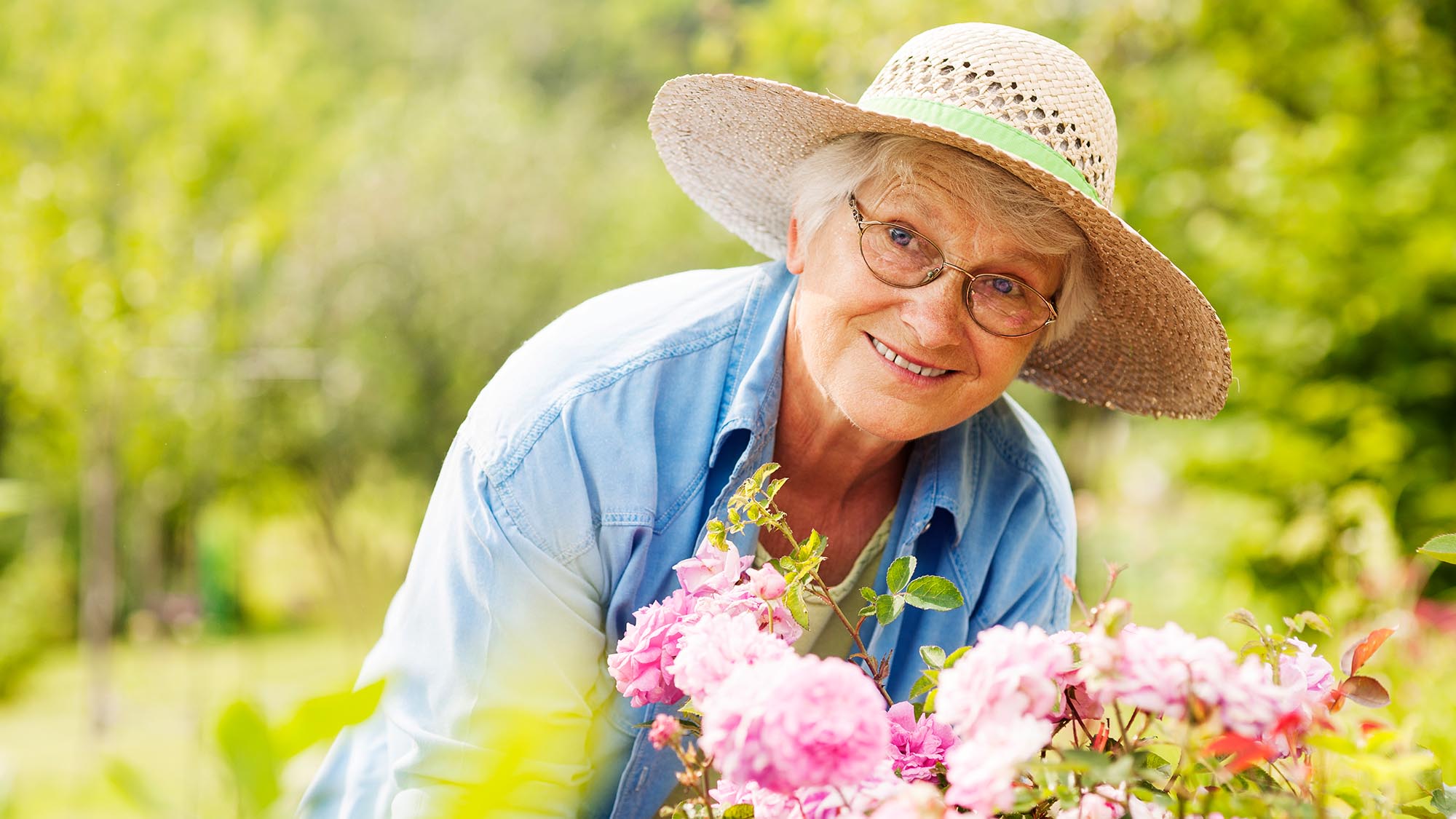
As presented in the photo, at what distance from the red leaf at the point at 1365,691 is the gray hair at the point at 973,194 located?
0.75 metres

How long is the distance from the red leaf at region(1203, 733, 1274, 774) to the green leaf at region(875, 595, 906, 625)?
0.36 m

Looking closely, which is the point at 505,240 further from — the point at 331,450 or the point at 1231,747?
the point at 1231,747

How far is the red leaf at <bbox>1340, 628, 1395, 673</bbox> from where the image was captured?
1.16 m

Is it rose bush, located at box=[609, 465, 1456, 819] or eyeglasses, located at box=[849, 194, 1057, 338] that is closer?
rose bush, located at box=[609, 465, 1456, 819]

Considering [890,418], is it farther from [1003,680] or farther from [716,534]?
[1003,680]

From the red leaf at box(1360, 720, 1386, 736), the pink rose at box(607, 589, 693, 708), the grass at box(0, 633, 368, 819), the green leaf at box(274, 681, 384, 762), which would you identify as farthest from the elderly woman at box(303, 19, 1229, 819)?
the grass at box(0, 633, 368, 819)

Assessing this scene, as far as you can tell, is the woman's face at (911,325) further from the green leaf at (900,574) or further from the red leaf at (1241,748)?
the red leaf at (1241,748)

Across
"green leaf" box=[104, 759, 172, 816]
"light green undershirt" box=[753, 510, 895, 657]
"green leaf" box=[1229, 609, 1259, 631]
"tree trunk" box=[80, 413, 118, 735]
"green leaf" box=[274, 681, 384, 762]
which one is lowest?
"tree trunk" box=[80, 413, 118, 735]

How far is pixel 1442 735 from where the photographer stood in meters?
3.09

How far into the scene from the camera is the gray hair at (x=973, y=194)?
1.66m

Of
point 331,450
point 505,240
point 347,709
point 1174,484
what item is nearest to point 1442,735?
point 347,709

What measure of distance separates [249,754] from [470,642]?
47.3 inches

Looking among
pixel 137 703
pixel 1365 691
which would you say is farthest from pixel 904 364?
pixel 137 703

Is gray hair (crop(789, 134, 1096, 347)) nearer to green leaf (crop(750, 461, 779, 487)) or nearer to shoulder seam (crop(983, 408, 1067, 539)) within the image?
shoulder seam (crop(983, 408, 1067, 539))
